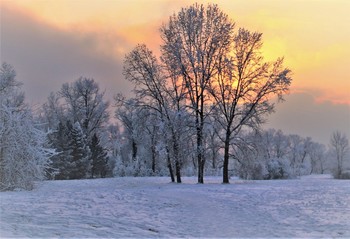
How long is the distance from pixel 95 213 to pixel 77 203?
208 cm

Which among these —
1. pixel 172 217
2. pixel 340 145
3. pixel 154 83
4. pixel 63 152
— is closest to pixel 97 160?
pixel 63 152

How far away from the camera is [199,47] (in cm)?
2944

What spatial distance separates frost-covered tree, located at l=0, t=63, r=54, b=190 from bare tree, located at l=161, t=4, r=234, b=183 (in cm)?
1288

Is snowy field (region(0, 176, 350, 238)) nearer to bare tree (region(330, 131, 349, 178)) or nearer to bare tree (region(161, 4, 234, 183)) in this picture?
bare tree (region(161, 4, 234, 183))

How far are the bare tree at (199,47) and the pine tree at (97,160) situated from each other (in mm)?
27759

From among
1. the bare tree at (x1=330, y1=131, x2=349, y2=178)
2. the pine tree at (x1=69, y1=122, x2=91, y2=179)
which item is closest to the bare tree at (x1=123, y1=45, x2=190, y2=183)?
the pine tree at (x1=69, y1=122, x2=91, y2=179)

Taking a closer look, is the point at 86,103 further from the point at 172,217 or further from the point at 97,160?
the point at 172,217

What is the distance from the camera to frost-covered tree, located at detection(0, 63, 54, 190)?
19453 mm

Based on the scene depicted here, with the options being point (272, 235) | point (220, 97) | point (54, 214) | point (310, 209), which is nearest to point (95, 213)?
point (54, 214)

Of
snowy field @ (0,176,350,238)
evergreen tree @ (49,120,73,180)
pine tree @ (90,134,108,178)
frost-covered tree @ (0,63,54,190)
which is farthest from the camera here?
pine tree @ (90,134,108,178)

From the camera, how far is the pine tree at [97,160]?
53.6 metres

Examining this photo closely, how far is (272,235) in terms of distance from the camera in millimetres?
11305

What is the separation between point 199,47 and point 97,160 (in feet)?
103

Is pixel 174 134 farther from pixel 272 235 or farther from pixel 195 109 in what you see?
pixel 272 235
